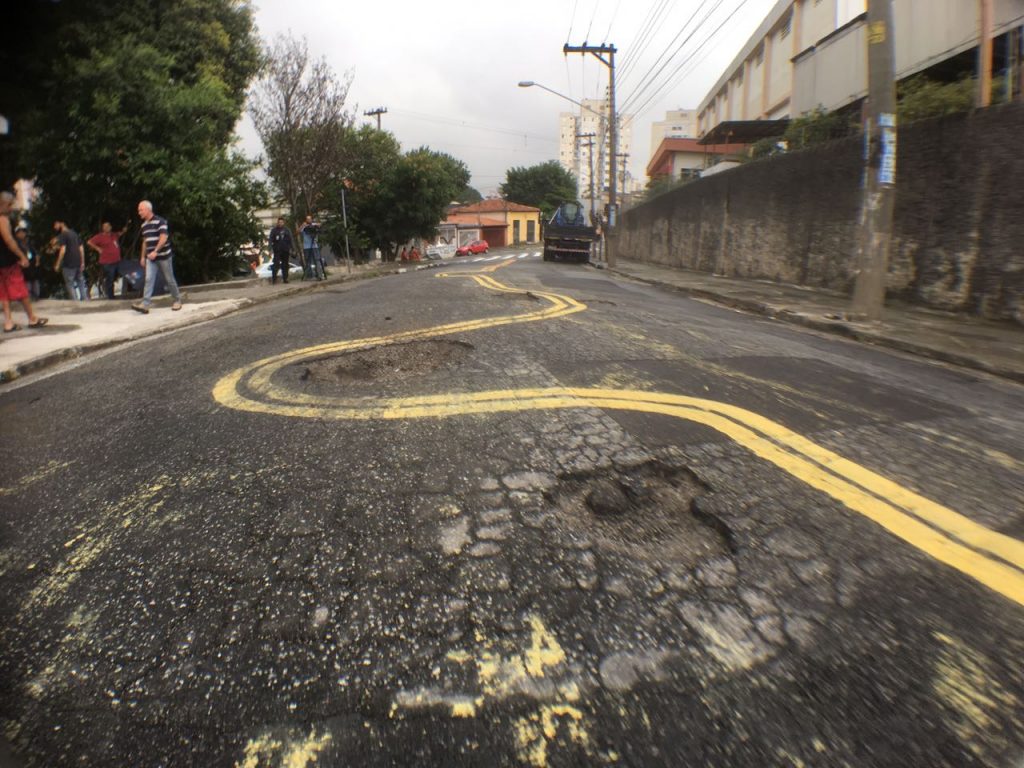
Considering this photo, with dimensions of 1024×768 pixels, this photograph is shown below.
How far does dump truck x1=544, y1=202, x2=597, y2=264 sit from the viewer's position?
24.5 metres

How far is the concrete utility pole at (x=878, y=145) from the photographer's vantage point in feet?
23.3

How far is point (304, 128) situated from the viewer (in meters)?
18.2

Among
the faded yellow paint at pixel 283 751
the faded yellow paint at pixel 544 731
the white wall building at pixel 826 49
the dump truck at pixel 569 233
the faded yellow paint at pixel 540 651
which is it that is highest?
the white wall building at pixel 826 49

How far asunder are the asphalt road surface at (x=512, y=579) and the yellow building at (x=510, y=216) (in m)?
68.2

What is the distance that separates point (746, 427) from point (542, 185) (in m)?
80.1

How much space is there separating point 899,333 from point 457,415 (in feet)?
19.8

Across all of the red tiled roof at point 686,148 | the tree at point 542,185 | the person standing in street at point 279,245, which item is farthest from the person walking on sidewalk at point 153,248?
the tree at point 542,185

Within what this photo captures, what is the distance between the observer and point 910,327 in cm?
739

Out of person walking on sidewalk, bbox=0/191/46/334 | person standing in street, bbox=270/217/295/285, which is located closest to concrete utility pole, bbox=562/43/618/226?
person standing in street, bbox=270/217/295/285

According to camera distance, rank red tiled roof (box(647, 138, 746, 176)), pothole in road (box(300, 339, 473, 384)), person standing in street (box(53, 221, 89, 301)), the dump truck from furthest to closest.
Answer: red tiled roof (box(647, 138, 746, 176)), the dump truck, person standing in street (box(53, 221, 89, 301)), pothole in road (box(300, 339, 473, 384))

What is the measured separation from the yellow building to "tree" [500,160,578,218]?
8.44 feet

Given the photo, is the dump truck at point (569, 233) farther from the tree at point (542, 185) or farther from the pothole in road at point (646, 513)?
the tree at point (542, 185)

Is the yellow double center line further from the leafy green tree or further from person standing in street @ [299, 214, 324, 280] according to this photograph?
the leafy green tree

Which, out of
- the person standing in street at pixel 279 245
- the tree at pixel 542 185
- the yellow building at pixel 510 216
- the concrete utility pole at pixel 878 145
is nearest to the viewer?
the concrete utility pole at pixel 878 145
